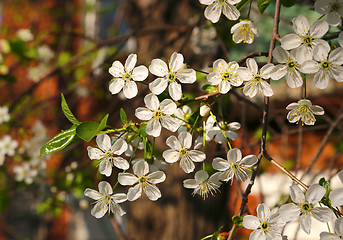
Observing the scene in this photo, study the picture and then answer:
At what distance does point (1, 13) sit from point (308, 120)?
3.60 metres

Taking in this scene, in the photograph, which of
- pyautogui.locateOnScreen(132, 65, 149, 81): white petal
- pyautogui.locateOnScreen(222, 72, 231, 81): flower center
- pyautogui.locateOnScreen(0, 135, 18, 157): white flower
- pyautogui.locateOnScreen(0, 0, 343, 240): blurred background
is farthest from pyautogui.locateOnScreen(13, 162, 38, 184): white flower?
pyautogui.locateOnScreen(222, 72, 231, 81): flower center

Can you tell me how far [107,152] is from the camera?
688 mm

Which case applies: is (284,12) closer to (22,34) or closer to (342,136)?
(342,136)

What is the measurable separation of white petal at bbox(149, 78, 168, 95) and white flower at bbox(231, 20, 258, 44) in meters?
0.19

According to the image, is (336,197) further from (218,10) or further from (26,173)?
(26,173)

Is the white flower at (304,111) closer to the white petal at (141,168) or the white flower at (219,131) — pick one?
the white flower at (219,131)

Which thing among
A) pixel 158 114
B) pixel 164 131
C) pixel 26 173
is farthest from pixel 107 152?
pixel 26 173

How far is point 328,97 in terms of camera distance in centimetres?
231

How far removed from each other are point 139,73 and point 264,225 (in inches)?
13.6

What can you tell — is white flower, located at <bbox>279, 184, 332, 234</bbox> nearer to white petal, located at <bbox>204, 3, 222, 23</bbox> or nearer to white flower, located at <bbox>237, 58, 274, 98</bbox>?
white flower, located at <bbox>237, 58, 274, 98</bbox>

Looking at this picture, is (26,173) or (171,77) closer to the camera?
(171,77)

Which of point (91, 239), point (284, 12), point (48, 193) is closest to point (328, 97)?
point (284, 12)

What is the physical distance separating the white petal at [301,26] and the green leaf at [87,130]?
40cm

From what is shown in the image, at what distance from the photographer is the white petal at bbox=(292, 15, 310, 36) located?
25.8 inches
